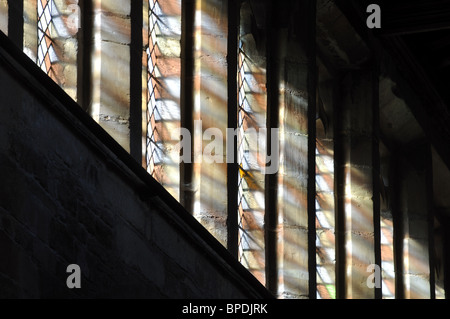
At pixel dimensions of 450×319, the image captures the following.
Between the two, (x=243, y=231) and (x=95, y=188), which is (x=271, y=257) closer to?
(x=243, y=231)

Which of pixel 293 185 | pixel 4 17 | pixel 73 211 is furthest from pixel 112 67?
pixel 73 211

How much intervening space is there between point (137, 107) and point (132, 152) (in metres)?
0.49

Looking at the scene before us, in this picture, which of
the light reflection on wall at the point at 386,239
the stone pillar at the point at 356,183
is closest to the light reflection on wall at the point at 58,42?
the stone pillar at the point at 356,183

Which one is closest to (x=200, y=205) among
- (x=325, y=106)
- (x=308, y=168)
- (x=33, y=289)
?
(x=308, y=168)

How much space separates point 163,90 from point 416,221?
779cm

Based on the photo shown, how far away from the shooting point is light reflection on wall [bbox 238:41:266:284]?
15.5m

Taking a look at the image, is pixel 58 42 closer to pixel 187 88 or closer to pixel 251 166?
pixel 187 88

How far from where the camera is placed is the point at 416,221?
21078 millimetres

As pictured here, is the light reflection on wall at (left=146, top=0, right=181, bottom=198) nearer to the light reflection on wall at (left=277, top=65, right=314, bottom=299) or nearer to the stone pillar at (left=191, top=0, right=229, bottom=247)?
the stone pillar at (left=191, top=0, right=229, bottom=247)

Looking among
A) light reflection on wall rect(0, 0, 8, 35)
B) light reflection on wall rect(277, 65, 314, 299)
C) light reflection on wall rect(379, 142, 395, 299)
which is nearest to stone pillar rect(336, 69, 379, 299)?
light reflection on wall rect(379, 142, 395, 299)

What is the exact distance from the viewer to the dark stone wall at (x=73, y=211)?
7.61 metres

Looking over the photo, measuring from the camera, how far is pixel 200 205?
548 inches

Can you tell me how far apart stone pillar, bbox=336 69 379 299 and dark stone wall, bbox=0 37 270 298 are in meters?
8.86
